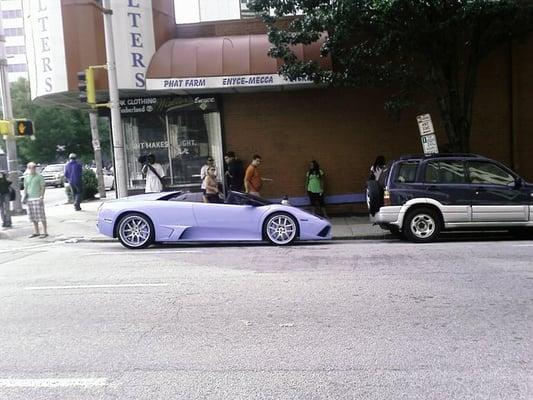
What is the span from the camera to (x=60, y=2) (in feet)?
47.2

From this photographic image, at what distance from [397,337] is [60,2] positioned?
1293 cm

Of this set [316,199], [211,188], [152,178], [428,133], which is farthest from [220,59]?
[428,133]

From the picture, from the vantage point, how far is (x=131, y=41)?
14648 mm

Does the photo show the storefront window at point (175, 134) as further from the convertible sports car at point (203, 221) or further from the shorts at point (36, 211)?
the convertible sports car at point (203, 221)

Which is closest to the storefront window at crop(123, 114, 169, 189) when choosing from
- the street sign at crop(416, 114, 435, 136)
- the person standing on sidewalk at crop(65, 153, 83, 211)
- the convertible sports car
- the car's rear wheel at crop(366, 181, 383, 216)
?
the person standing on sidewalk at crop(65, 153, 83, 211)

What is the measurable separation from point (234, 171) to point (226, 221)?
15.2 ft

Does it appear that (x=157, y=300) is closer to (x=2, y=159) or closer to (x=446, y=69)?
(x=446, y=69)

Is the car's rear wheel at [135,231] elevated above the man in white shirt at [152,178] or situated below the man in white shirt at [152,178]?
below

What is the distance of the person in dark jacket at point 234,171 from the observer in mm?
15211

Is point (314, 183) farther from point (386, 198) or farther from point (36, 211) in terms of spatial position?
point (36, 211)

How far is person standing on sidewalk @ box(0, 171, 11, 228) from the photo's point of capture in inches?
603

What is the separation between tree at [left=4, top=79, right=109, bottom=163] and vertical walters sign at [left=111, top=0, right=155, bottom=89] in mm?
28364

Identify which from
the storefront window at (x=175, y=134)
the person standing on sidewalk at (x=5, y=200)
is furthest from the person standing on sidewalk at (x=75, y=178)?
the storefront window at (x=175, y=134)

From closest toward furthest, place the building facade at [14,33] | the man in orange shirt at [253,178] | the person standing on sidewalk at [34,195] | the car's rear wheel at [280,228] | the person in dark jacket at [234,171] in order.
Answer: the car's rear wheel at [280,228], the person standing on sidewalk at [34,195], the man in orange shirt at [253,178], the person in dark jacket at [234,171], the building facade at [14,33]
